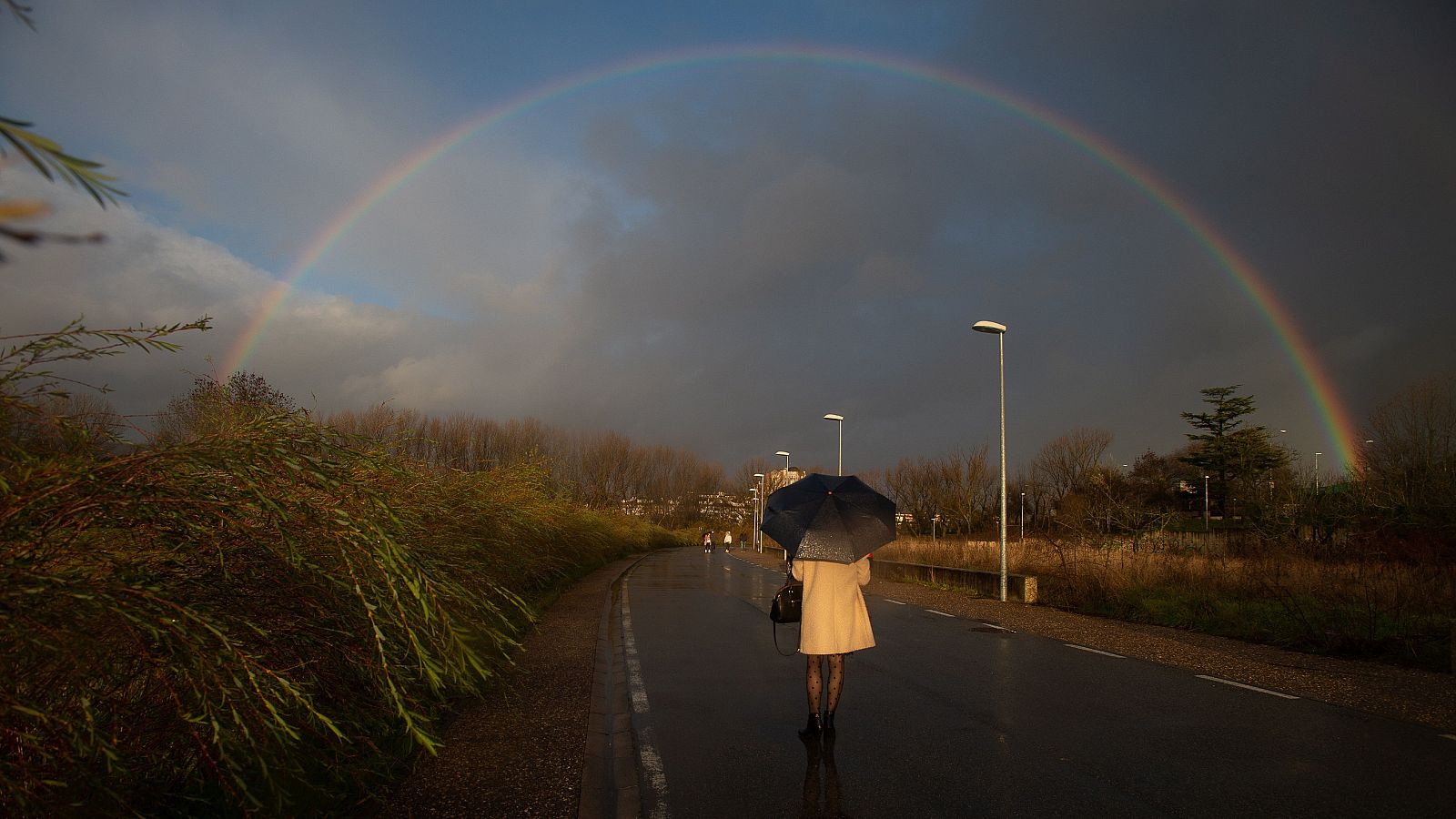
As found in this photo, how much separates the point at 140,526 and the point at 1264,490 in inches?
926

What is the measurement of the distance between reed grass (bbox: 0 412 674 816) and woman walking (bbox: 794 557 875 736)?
2.99 metres

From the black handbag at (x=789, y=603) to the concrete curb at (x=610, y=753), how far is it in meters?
1.58

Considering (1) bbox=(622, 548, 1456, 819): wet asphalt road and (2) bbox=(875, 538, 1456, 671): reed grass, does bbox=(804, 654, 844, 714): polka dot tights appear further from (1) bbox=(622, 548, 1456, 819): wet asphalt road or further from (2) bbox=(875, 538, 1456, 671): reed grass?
(2) bbox=(875, 538, 1456, 671): reed grass

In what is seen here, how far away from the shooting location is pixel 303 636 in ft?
→ 12.6

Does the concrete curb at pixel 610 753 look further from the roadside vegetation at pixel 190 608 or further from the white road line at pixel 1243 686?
the white road line at pixel 1243 686

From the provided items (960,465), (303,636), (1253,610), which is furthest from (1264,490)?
(960,465)

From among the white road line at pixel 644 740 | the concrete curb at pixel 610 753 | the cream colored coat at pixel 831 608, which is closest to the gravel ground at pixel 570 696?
the concrete curb at pixel 610 753

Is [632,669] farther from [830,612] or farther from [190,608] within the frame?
[190,608]

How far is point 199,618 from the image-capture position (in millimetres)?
2771

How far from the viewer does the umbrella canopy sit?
21.1 ft

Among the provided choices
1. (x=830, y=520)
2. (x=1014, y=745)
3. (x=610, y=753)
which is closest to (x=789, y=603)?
(x=830, y=520)

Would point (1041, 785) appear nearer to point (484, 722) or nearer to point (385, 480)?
point (484, 722)

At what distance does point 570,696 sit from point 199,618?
573cm

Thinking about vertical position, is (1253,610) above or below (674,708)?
above
